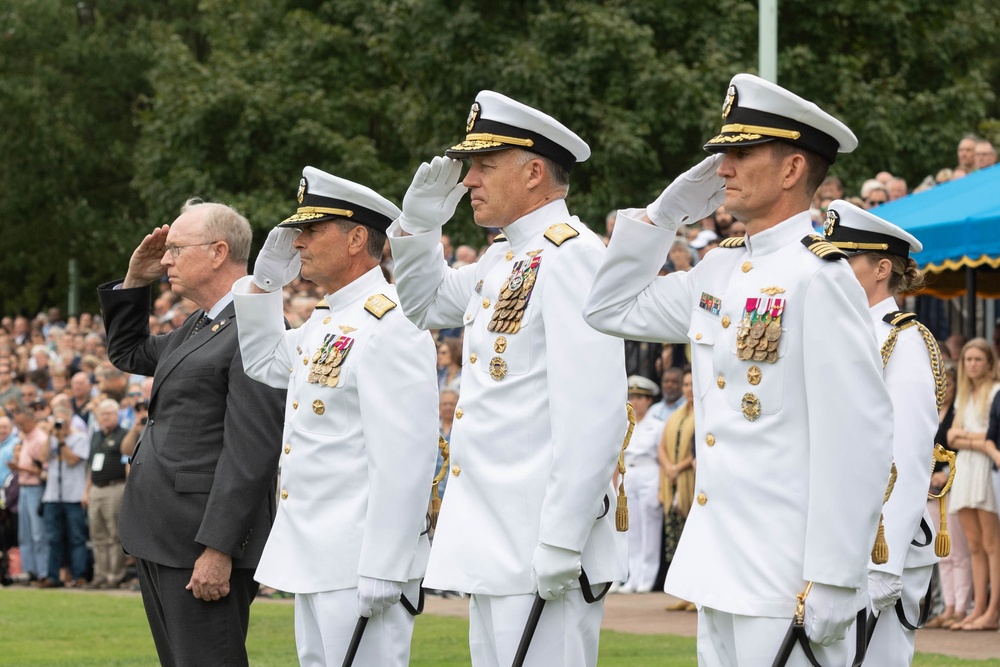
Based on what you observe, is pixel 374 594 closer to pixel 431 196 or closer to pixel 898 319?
pixel 431 196

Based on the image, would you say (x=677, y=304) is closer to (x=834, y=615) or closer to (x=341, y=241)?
(x=834, y=615)

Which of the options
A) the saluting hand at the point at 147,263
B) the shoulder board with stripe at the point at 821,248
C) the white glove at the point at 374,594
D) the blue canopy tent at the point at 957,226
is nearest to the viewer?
the shoulder board with stripe at the point at 821,248

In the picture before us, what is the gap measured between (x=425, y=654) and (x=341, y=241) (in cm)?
543

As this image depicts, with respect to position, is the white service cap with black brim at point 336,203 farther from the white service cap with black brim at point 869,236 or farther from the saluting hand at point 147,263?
the white service cap with black brim at point 869,236

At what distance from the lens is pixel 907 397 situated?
612 centimetres

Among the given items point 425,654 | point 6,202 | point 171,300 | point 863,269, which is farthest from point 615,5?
point 6,202

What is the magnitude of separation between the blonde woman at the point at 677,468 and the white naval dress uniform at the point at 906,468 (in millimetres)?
7208

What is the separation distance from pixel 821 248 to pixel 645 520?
33.3ft

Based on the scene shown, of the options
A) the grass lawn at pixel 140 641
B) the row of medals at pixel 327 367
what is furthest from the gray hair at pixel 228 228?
the grass lawn at pixel 140 641

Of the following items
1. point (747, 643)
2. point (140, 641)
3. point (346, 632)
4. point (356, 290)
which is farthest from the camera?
point (140, 641)

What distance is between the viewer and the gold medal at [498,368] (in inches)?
203

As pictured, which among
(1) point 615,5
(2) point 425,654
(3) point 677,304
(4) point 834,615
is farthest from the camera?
(1) point 615,5

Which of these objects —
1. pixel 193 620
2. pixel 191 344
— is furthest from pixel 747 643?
pixel 191 344

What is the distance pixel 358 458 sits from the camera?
5.84 metres
